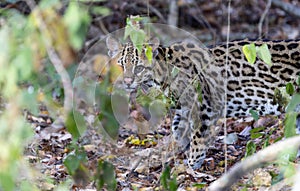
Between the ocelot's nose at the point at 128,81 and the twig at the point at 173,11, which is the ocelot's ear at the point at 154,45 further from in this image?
the twig at the point at 173,11

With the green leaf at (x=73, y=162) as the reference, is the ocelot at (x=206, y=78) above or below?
above

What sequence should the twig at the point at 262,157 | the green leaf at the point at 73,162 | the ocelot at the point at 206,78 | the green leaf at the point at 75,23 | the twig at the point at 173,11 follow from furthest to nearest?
1. the twig at the point at 173,11
2. the ocelot at the point at 206,78
3. the green leaf at the point at 73,162
4. the twig at the point at 262,157
5. the green leaf at the point at 75,23

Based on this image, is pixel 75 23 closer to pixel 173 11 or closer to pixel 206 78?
pixel 206 78

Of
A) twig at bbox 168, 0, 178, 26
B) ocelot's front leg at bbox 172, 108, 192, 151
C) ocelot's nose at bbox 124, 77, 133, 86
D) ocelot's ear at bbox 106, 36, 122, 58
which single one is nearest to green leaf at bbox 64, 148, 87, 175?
ocelot's nose at bbox 124, 77, 133, 86

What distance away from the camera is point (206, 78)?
7840mm

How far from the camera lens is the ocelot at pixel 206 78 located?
7.39 m

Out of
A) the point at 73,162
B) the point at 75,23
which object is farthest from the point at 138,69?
the point at 75,23

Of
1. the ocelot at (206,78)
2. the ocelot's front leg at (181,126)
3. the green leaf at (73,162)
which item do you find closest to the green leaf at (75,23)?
the green leaf at (73,162)

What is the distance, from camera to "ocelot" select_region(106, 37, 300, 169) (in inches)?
291

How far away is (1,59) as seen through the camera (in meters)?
3.60

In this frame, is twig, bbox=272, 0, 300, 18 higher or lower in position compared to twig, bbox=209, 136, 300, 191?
higher

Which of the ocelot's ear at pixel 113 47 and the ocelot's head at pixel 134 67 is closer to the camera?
the ocelot's head at pixel 134 67

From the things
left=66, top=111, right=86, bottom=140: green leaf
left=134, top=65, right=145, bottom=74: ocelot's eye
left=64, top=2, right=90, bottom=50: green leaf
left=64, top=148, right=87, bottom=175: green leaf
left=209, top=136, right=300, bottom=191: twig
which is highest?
left=64, top=2, right=90, bottom=50: green leaf

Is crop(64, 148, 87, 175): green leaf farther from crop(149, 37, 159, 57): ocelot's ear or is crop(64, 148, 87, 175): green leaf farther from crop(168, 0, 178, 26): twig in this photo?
crop(168, 0, 178, 26): twig
